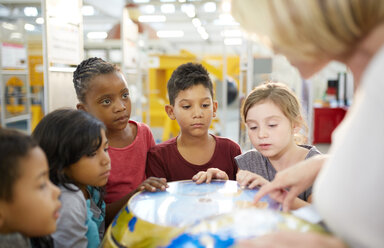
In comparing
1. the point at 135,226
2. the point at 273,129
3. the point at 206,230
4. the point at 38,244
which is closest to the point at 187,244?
the point at 206,230

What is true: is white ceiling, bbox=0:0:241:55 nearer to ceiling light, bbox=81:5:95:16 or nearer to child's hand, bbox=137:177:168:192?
ceiling light, bbox=81:5:95:16

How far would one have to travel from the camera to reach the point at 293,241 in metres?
0.57

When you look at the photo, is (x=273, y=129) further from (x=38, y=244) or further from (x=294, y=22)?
(x=38, y=244)

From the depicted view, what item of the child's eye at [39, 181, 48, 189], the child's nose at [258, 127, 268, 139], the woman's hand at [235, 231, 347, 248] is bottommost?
the woman's hand at [235, 231, 347, 248]

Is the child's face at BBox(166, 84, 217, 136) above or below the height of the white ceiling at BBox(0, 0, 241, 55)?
below

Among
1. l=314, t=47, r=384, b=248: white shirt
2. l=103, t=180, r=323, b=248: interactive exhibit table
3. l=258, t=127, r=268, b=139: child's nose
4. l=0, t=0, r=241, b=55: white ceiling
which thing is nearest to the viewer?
l=314, t=47, r=384, b=248: white shirt

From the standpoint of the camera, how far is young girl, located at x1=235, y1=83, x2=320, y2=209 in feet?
4.75

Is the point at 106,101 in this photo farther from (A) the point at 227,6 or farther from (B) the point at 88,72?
(A) the point at 227,6

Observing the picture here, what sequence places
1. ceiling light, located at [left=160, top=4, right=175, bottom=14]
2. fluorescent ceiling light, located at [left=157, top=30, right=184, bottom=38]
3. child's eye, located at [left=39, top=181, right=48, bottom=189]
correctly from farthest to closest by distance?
fluorescent ceiling light, located at [left=157, top=30, right=184, bottom=38] → ceiling light, located at [left=160, top=4, right=175, bottom=14] → child's eye, located at [left=39, top=181, right=48, bottom=189]

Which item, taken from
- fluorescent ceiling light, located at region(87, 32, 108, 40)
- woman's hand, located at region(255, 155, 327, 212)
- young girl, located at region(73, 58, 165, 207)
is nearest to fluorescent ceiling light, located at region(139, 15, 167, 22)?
fluorescent ceiling light, located at region(87, 32, 108, 40)

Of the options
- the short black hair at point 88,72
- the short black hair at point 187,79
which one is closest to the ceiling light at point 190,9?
the short black hair at point 187,79

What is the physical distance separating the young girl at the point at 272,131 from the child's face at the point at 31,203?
843mm

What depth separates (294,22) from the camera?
2.09 feet

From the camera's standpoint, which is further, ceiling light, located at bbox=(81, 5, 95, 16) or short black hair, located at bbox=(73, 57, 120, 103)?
ceiling light, located at bbox=(81, 5, 95, 16)
